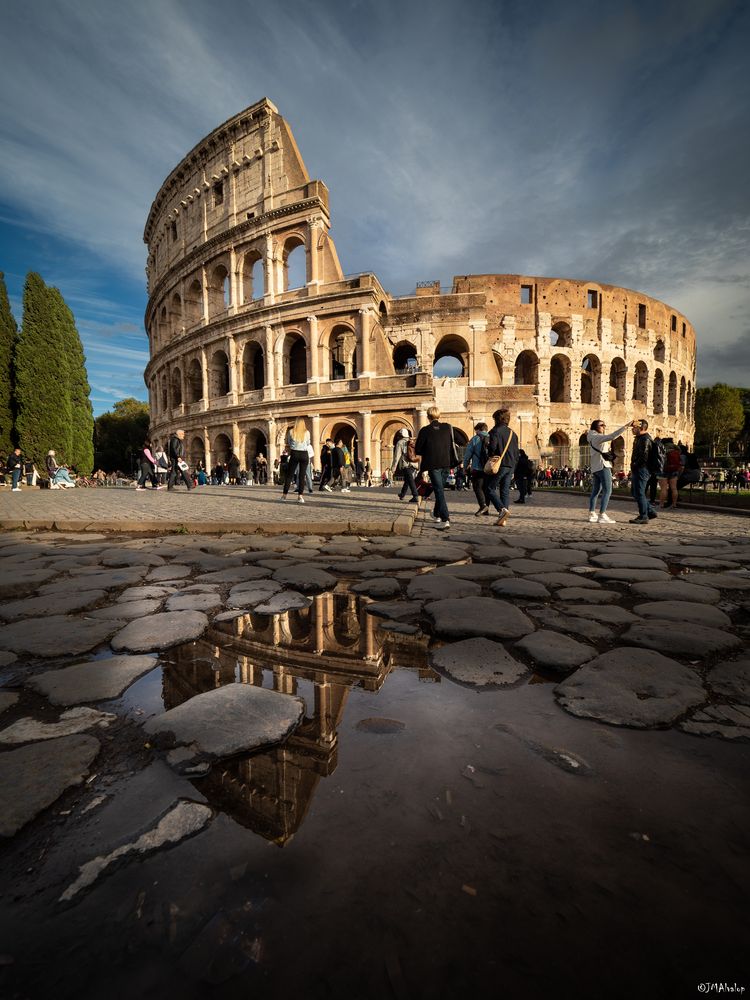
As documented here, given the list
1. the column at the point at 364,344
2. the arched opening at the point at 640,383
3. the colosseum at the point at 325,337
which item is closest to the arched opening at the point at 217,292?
the colosseum at the point at 325,337

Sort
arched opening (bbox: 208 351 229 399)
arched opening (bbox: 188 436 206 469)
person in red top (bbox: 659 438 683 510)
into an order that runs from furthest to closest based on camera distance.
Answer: arched opening (bbox: 188 436 206 469)
arched opening (bbox: 208 351 229 399)
person in red top (bbox: 659 438 683 510)

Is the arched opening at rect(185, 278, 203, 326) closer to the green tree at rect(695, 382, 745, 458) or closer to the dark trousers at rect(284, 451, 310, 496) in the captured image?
the dark trousers at rect(284, 451, 310, 496)

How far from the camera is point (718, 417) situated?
46719mm

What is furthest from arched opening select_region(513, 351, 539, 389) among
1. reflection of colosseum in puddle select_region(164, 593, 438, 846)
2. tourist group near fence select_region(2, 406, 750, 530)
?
reflection of colosseum in puddle select_region(164, 593, 438, 846)

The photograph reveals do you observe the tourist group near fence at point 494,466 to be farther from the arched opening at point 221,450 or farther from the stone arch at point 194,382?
the stone arch at point 194,382

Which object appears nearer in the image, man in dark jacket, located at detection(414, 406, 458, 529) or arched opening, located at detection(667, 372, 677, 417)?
man in dark jacket, located at detection(414, 406, 458, 529)

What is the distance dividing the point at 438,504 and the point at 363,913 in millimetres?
5172

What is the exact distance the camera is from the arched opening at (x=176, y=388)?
28316 mm

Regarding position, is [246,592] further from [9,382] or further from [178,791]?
[9,382]

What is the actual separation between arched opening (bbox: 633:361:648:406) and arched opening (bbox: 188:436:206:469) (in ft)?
99.9

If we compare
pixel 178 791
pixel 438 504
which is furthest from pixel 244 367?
pixel 178 791

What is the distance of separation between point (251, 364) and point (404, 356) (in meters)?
9.25

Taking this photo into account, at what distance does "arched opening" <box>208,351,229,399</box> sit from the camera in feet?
82.2

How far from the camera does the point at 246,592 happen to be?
2.73 m
